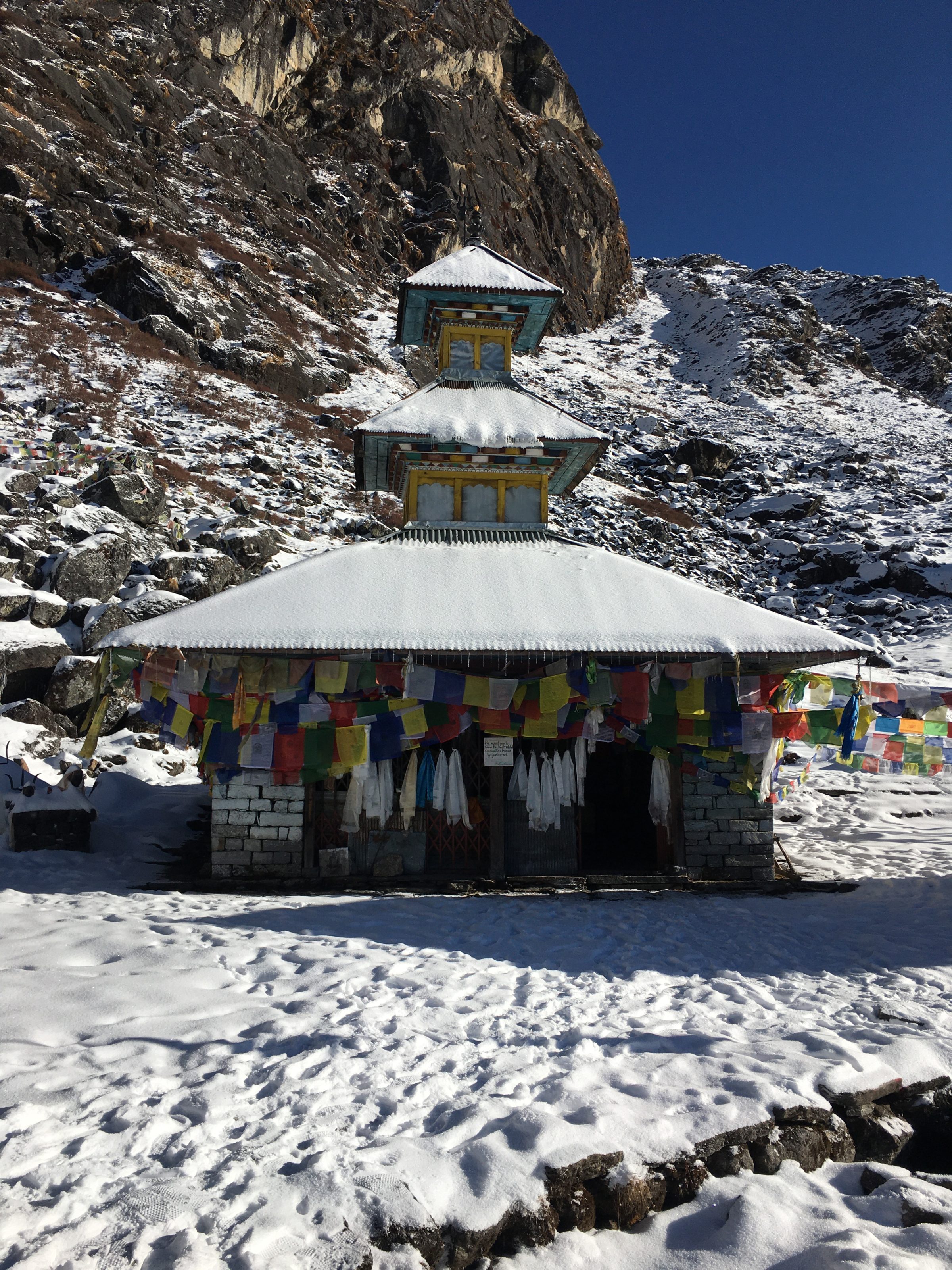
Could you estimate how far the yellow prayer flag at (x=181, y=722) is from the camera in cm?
991

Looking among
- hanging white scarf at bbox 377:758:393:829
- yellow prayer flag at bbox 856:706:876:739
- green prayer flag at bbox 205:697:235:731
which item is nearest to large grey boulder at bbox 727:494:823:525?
yellow prayer flag at bbox 856:706:876:739

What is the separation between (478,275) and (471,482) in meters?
3.86

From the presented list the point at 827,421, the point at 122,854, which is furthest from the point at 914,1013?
the point at 827,421

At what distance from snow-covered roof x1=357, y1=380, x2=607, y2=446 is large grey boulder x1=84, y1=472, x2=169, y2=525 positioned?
37.8 ft

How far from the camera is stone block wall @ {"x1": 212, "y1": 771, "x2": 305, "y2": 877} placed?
9750 mm

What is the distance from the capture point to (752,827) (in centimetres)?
1048

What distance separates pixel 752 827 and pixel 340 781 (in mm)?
5478

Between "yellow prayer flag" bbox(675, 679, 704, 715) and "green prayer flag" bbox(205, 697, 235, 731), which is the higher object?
"yellow prayer flag" bbox(675, 679, 704, 715)

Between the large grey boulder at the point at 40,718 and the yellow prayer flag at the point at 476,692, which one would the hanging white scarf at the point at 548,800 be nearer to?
the yellow prayer flag at the point at 476,692

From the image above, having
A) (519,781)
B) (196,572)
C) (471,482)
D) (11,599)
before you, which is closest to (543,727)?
(519,781)

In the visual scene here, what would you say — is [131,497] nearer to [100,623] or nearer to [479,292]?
[100,623]

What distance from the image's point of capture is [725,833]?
34.2ft

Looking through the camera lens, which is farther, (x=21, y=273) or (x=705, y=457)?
(x=705, y=457)

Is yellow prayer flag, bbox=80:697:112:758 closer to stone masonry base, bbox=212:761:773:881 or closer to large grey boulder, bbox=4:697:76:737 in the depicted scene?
stone masonry base, bbox=212:761:773:881
